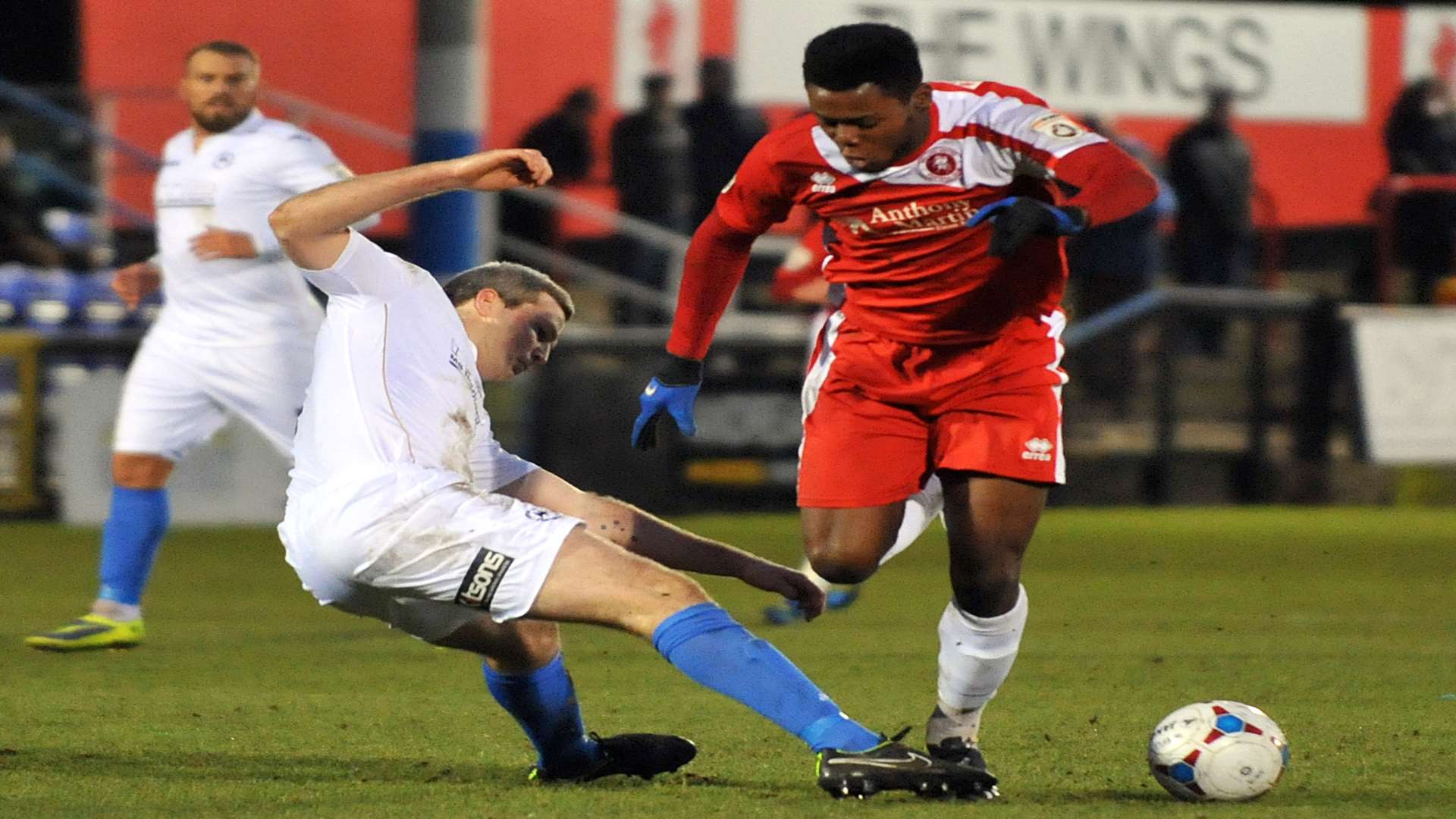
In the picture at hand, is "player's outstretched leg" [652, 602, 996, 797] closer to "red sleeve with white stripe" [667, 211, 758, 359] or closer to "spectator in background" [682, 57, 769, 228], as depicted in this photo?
"red sleeve with white stripe" [667, 211, 758, 359]

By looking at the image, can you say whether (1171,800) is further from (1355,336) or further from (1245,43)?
(1245,43)

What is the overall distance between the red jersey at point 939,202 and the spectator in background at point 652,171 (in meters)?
9.67

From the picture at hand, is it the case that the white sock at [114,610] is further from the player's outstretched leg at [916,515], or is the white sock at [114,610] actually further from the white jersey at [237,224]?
the player's outstretched leg at [916,515]

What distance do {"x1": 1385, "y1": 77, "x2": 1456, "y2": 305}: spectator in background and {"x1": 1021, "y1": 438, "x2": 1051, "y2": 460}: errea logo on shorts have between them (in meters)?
12.5

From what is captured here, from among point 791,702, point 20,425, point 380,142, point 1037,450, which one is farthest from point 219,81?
point 380,142

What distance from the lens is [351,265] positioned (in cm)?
524

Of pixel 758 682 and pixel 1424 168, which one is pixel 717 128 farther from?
pixel 758 682

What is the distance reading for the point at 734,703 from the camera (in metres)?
7.09

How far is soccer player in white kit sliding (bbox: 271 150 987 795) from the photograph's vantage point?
16.4ft

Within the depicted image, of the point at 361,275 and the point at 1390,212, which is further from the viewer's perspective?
the point at 1390,212

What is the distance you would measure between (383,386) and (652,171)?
10.9 m

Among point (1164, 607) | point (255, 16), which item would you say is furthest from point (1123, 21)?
point (1164, 607)

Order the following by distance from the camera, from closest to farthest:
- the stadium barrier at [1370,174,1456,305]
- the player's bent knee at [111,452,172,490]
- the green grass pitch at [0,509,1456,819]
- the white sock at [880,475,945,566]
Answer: the green grass pitch at [0,509,1456,819]
the white sock at [880,475,945,566]
the player's bent knee at [111,452,172,490]
the stadium barrier at [1370,174,1456,305]

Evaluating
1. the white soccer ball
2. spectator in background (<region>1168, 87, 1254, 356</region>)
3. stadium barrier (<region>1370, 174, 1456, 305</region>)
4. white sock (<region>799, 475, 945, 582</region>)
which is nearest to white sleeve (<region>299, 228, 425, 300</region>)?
white sock (<region>799, 475, 945, 582</region>)
